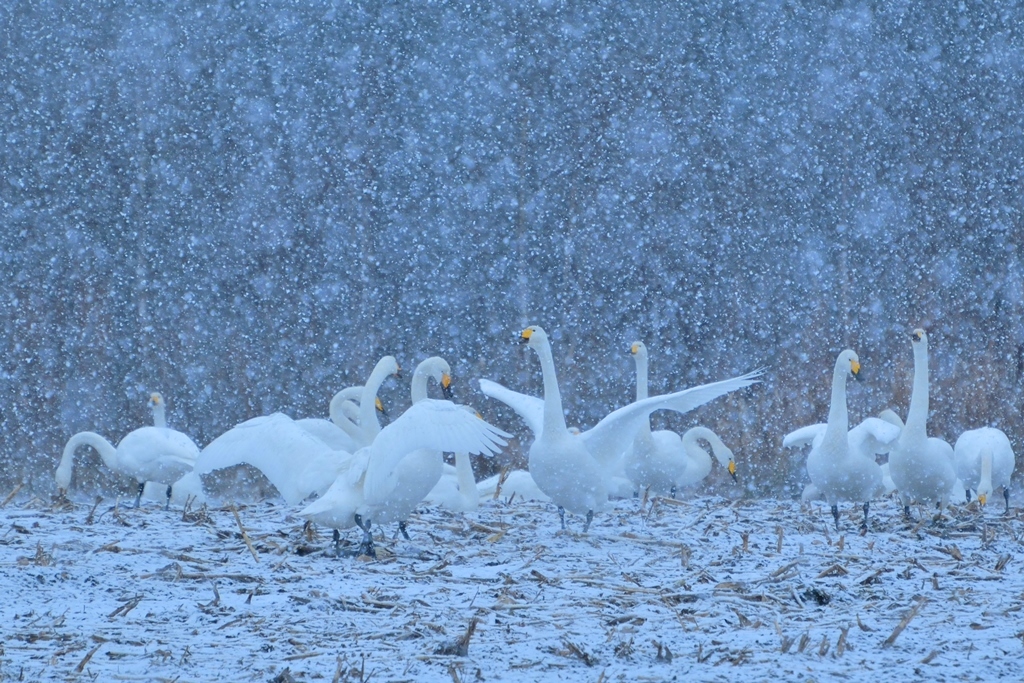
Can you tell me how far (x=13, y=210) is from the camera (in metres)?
11.1

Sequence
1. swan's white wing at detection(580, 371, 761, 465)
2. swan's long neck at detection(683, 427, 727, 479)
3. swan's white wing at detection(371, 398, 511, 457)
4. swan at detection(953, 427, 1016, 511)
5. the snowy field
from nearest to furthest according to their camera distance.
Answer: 1. the snowy field
2. swan's white wing at detection(371, 398, 511, 457)
3. swan's white wing at detection(580, 371, 761, 465)
4. swan at detection(953, 427, 1016, 511)
5. swan's long neck at detection(683, 427, 727, 479)

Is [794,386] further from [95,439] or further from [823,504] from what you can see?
[95,439]

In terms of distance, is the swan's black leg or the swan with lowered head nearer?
the swan with lowered head

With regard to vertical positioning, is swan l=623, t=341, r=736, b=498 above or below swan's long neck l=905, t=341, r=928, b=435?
below

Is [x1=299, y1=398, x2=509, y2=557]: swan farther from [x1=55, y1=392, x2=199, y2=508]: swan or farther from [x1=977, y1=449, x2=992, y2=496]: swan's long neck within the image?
[x1=977, y1=449, x2=992, y2=496]: swan's long neck

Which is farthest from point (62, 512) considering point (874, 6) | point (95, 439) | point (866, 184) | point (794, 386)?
point (874, 6)

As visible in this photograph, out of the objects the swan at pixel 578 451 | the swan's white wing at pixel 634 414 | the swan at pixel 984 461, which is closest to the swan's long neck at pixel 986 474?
the swan at pixel 984 461

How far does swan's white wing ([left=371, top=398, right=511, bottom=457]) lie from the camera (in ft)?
18.2

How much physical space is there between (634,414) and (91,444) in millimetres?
4234

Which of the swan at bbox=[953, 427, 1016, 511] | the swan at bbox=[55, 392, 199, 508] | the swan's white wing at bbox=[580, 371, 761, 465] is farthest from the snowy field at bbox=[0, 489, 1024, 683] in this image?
the swan at bbox=[953, 427, 1016, 511]

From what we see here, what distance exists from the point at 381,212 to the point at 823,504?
15.6 feet

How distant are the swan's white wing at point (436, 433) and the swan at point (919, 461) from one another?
103 inches

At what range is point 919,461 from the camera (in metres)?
7.09

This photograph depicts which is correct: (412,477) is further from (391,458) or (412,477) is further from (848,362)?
(848,362)
